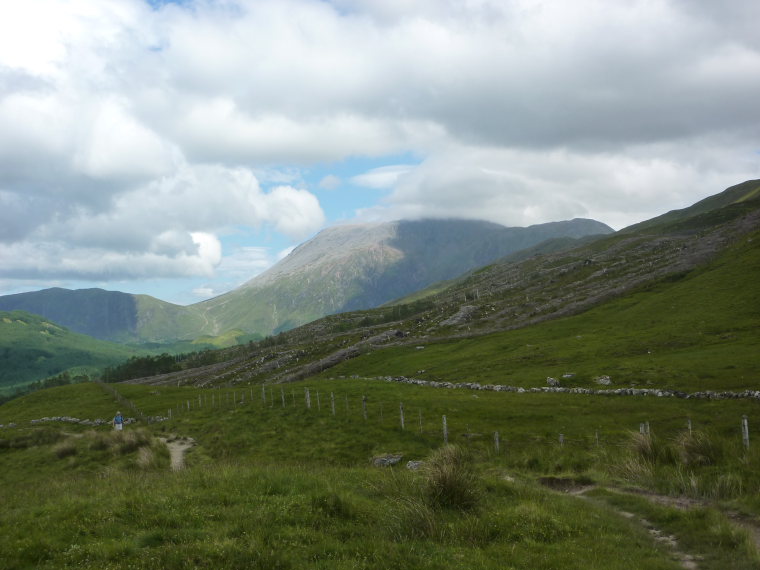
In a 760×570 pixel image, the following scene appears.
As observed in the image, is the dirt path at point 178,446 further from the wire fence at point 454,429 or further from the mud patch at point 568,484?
the mud patch at point 568,484

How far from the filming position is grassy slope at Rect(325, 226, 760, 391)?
55.4 m

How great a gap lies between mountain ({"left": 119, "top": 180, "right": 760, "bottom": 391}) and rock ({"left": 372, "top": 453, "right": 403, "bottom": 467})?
34.3 metres

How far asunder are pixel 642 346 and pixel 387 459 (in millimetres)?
56823

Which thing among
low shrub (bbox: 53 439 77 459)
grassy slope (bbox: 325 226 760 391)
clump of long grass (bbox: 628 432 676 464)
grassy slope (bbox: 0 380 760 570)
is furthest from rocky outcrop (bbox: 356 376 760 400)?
low shrub (bbox: 53 439 77 459)

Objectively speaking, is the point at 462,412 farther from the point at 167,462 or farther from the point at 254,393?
the point at 254,393

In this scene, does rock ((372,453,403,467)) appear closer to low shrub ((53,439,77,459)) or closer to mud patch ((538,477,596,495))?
mud patch ((538,477,596,495))

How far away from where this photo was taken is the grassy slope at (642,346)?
5544 cm

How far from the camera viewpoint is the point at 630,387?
5269 cm

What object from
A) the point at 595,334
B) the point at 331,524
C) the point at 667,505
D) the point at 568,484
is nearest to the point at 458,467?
the point at 331,524

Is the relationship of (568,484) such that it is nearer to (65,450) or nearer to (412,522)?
(412,522)

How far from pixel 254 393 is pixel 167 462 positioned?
44530 millimetres

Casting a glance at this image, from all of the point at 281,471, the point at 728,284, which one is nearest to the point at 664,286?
the point at 728,284

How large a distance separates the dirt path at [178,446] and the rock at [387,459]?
44.3 ft

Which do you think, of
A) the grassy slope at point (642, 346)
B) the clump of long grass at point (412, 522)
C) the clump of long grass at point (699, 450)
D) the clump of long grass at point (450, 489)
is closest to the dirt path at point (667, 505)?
the clump of long grass at point (699, 450)
